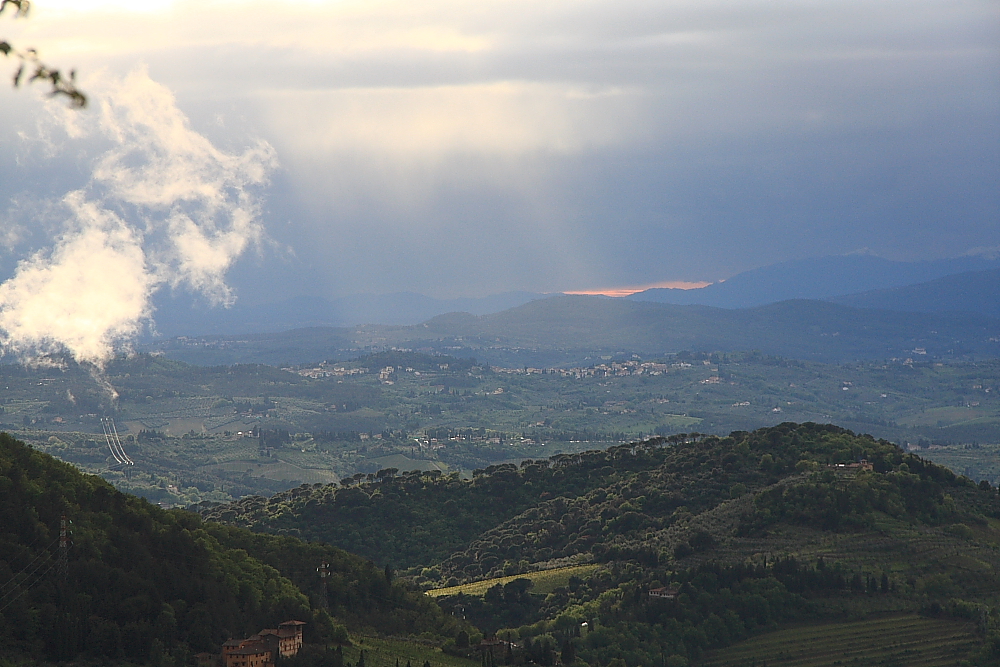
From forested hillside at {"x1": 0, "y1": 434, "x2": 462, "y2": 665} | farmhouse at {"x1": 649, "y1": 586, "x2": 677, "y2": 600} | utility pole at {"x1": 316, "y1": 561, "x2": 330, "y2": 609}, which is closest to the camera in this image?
forested hillside at {"x1": 0, "y1": 434, "x2": 462, "y2": 665}

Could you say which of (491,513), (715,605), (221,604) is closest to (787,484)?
(715,605)

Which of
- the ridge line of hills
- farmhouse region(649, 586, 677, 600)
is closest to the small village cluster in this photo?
the ridge line of hills

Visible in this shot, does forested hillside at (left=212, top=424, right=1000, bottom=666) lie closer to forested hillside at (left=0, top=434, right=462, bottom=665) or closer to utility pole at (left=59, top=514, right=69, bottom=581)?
forested hillside at (left=0, top=434, right=462, bottom=665)

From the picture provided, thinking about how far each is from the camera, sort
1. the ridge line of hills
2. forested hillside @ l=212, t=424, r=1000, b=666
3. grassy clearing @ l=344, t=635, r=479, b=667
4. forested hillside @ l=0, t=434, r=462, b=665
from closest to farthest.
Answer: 1. forested hillside @ l=0, t=434, r=462, b=665
2. the ridge line of hills
3. grassy clearing @ l=344, t=635, r=479, b=667
4. forested hillside @ l=212, t=424, r=1000, b=666

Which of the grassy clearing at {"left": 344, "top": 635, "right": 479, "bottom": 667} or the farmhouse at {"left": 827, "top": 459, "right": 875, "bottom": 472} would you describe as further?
the farmhouse at {"left": 827, "top": 459, "right": 875, "bottom": 472}

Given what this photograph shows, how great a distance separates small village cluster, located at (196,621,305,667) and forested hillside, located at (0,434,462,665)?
103cm

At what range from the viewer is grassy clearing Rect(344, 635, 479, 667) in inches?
2183

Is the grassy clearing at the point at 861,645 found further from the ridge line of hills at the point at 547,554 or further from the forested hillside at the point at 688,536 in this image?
the forested hillside at the point at 688,536

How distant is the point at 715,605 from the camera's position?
75312 mm

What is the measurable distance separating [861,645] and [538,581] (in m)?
24.0

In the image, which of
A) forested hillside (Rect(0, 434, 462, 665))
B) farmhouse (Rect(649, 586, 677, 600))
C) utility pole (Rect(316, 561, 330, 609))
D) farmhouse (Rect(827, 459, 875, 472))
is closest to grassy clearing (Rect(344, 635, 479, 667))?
forested hillside (Rect(0, 434, 462, 665))

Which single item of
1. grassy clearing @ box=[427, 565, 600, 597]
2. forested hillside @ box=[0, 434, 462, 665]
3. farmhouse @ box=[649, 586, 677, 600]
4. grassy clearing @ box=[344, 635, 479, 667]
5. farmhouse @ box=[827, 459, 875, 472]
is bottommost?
grassy clearing @ box=[427, 565, 600, 597]

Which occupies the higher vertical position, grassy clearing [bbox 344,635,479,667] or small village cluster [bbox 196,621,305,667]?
small village cluster [bbox 196,621,305,667]

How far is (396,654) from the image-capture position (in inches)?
2317
